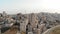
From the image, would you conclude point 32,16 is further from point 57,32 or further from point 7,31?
point 57,32

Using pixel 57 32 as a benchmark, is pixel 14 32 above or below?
below

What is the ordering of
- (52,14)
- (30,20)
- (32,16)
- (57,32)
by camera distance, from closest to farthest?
(57,32) → (30,20) → (32,16) → (52,14)

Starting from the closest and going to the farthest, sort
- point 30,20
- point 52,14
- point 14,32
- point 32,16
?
1. point 14,32
2. point 30,20
3. point 32,16
4. point 52,14

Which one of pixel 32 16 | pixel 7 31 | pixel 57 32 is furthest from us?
pixel 32 16

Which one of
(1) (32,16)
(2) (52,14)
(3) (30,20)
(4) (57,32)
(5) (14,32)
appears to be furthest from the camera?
(2) (52,14)

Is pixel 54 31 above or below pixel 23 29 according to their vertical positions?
above

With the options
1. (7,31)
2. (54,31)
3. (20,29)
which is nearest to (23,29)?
(20,29)

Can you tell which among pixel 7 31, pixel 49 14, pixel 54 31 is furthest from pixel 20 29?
pixel 54 31

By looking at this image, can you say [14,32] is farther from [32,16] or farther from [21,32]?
[32,16]

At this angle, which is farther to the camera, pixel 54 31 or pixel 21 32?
pixel 21 32

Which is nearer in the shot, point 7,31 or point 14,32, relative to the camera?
point 14,32
